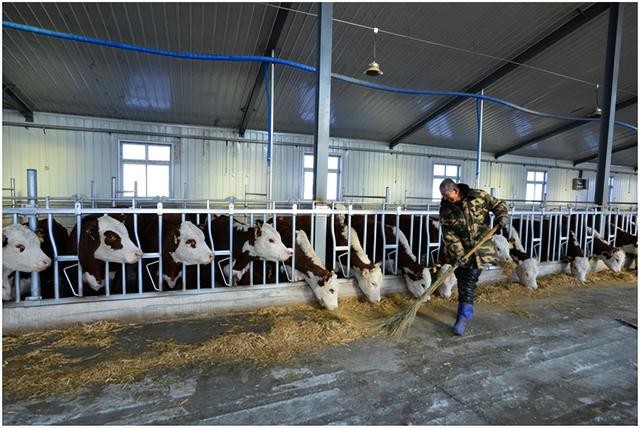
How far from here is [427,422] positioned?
1838 millimetres

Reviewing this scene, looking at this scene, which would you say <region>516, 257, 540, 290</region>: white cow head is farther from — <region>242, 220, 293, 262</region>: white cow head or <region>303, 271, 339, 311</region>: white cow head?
<region>242, 220, 293, 262</region>: white cow head

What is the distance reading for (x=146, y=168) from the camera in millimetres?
9961

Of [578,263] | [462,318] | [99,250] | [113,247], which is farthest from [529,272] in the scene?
[99,250]

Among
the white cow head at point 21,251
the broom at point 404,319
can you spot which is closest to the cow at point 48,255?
the white cow head at point 21,251

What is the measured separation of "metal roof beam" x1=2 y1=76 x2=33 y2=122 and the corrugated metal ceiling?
0.15m

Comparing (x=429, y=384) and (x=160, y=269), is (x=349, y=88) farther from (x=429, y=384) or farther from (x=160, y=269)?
(x=429, y=384)

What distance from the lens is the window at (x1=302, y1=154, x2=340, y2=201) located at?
1191 cm

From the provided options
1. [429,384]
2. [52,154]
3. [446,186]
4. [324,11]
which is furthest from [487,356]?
[52,154]

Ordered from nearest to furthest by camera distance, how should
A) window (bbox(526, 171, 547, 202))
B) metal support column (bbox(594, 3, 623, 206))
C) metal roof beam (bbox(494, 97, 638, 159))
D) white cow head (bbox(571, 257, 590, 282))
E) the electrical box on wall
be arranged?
white cow head (bbox(571, 257, 590, 282)), metal support column (bbox(594, 3, 623, 206)), the electrical box on wall, metal roof beam (bbox(494, 97, 638, 159)), window (bbox(526, 171, 547, 202))

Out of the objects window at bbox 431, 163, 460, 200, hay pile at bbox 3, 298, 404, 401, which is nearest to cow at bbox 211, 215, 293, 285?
hay pile at bbox 3, 298, 404, 401

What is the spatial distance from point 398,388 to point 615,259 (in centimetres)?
617

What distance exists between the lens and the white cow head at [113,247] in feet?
10.3

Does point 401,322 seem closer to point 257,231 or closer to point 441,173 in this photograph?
point 257,231

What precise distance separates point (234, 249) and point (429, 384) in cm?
267
